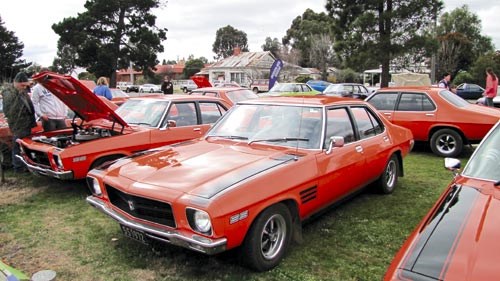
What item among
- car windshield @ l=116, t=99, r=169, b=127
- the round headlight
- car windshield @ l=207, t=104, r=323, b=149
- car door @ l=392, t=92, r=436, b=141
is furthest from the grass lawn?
car door @ l=392, t=92, r=436, b=141

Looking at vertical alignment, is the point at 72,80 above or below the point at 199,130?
above

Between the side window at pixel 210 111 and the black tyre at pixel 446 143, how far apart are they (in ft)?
15.3

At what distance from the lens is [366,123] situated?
551 cm

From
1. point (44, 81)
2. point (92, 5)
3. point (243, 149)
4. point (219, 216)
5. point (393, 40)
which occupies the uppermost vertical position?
point (92, 5)

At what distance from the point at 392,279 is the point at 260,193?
1.54m

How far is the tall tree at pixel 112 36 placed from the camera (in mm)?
36500

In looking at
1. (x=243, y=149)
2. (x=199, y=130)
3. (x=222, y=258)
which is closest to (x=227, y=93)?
(x=199, y=130)

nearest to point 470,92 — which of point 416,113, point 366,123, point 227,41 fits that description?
point 416,113

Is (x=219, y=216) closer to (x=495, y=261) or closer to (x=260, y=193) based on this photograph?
(x=260, y=193)

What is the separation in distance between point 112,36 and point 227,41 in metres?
67.2

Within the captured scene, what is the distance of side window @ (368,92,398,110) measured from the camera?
9219 mm

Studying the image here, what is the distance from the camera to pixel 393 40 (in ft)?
70.8

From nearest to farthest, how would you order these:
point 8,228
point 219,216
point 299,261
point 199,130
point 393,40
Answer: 1. point 219,216
2. point 299,261
3. point 8,228
4. point 199,130
5. point 393,40

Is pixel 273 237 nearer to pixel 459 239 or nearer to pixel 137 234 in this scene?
pixel 137 234
